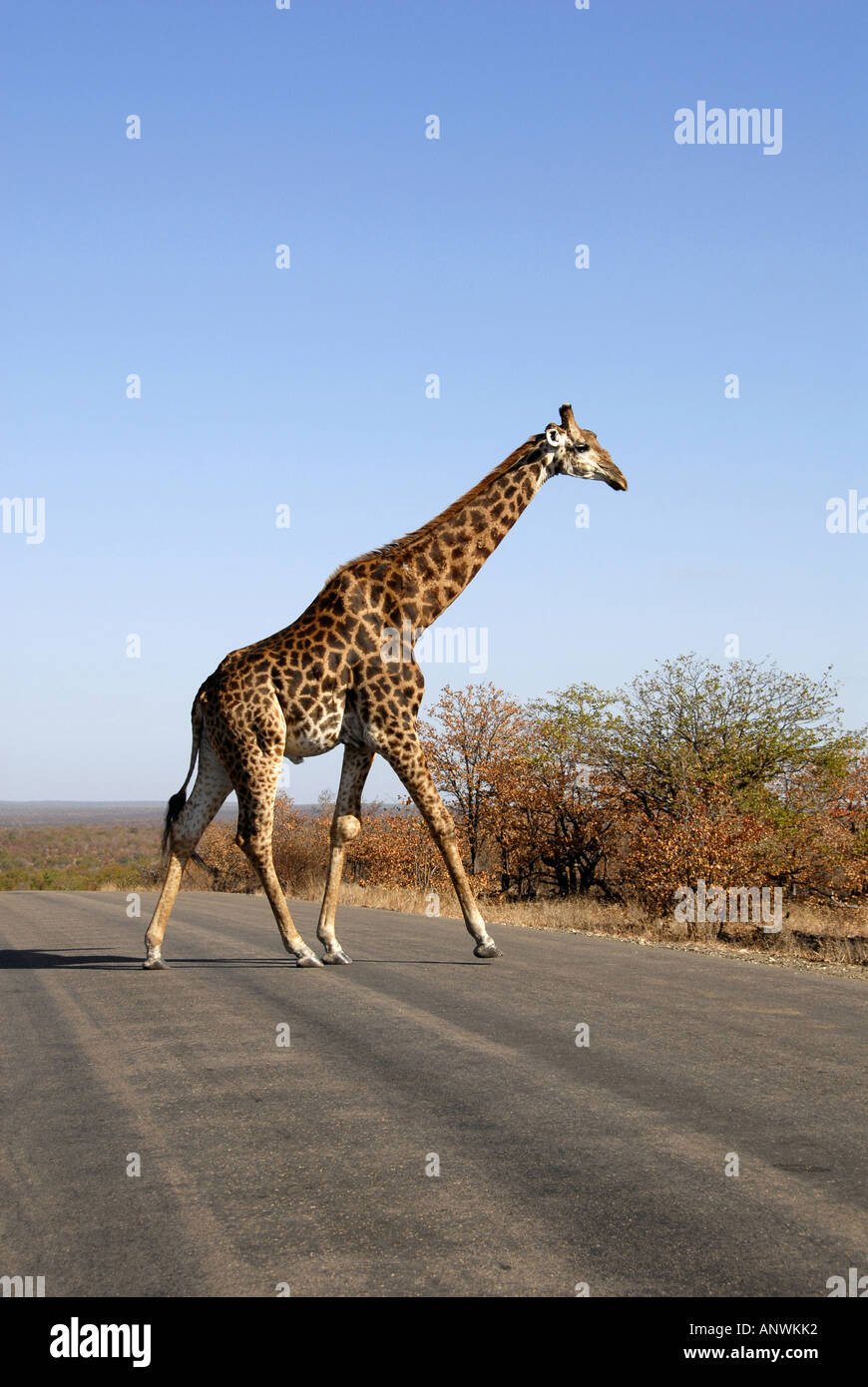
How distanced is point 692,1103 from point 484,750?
81.1 ft

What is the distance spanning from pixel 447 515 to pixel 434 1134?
284 inches

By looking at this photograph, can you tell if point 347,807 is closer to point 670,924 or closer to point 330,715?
point 330,715

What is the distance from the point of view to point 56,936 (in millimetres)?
13484

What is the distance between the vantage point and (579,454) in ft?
38.2

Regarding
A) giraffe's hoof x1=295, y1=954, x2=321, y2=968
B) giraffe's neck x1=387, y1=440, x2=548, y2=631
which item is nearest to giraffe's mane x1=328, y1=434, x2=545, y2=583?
→ giraffe's neck x1=387, y1=440, x2=548, y2=631

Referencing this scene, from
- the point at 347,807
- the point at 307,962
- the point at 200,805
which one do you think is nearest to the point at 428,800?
the point at 347,807

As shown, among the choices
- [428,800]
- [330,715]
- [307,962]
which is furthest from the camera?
[330,715]

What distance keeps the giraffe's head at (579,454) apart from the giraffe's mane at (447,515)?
0.15 meters

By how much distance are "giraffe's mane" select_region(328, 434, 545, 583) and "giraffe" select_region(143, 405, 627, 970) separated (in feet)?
0.07

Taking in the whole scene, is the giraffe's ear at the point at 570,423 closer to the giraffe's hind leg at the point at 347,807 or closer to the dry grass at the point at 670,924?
the giraffe's hind leg at the point at 347,807

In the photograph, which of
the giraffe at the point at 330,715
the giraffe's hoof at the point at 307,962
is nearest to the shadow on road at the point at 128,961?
the giraffe's hoof at the point at 307,962

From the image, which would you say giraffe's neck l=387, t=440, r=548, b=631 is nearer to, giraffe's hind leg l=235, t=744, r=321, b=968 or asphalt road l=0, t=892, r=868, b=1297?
giraffe's hind leg l=235, t=744, r=321, b=968

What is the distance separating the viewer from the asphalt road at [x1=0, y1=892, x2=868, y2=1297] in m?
3.72
